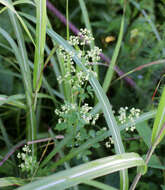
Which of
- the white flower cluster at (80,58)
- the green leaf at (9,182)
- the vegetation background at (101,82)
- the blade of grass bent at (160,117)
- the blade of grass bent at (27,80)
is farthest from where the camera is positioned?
the vegetation background at (101,82)

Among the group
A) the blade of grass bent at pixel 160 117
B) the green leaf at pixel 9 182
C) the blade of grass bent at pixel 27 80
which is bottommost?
the green leaf at pixel 9 182

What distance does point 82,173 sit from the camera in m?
0.69

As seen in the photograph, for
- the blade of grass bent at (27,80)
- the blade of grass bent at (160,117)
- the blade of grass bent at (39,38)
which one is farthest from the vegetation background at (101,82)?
the blade of grass bent at (160,117)

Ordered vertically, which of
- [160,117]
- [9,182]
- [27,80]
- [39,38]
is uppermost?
[39,38]

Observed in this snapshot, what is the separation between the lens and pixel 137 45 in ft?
6.43

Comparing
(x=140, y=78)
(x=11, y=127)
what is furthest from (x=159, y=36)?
(x=11, y=127)

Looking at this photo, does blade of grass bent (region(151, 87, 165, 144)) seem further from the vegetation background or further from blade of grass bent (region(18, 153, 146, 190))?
the vegetation background

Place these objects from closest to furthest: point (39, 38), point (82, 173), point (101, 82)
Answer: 1. point (82, 173)
2. point (39, 38)
3. point (101, 82)

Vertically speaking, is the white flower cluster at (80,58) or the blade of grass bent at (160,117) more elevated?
the white flower cluster at (80,58)

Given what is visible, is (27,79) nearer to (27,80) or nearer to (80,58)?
(27,80)

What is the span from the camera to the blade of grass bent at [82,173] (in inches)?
25.9

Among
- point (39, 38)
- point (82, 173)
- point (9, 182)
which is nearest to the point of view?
point (82, 173)

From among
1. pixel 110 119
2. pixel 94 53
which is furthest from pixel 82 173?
pixel 94 53

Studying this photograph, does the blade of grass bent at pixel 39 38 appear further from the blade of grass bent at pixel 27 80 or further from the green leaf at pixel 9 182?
the green leaf at pixel 9 182
